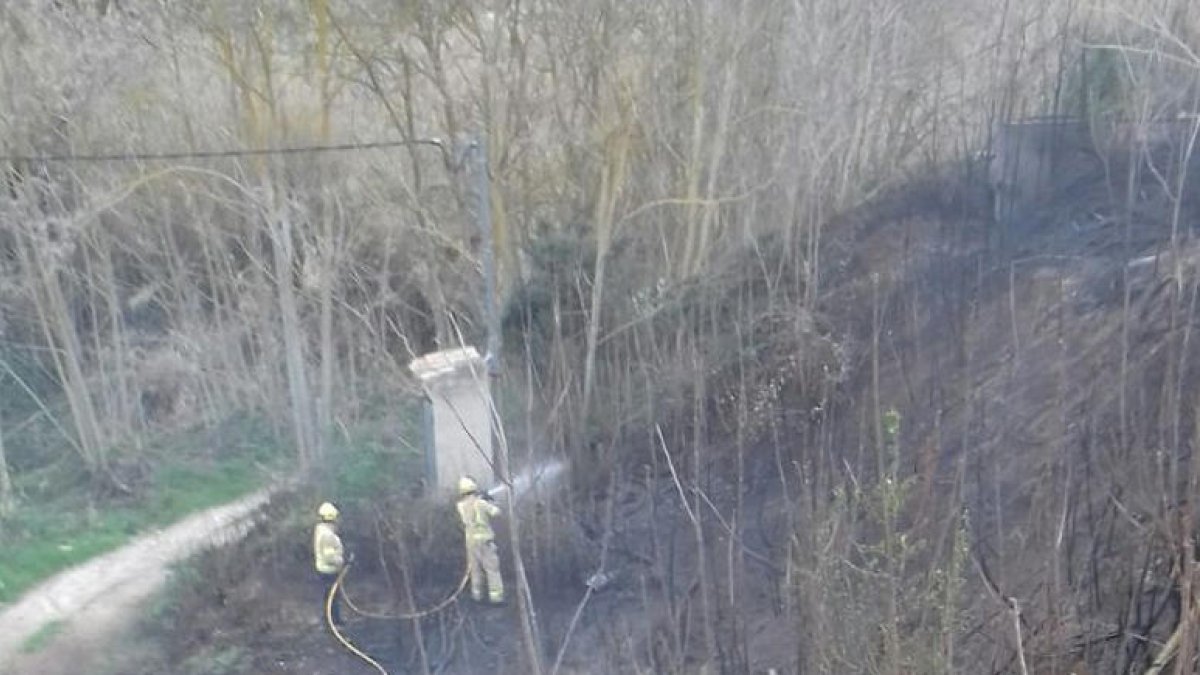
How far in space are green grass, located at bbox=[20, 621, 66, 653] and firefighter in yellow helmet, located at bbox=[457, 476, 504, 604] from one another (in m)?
3.14

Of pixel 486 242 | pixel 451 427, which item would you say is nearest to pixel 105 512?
pixel 451 427

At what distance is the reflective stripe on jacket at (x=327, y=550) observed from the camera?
10.7 meters

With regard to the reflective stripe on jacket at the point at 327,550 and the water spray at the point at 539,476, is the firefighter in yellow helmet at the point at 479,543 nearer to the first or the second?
the water spray at the point at 539,476

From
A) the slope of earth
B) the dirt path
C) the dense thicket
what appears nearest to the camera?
the slope of earth

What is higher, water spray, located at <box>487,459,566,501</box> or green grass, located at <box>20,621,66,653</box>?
water spray, located at <box>487,459,566,501</box>

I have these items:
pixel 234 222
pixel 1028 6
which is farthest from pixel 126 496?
pixel 1028 6

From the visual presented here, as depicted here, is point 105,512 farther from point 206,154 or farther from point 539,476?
point 539,476

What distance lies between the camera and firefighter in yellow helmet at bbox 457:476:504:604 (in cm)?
1059

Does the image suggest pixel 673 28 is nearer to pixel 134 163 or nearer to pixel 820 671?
pixel 134 163

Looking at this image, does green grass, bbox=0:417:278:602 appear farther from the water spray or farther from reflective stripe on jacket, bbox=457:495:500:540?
reflective stripe on jacket, bbox=457:495:500:540

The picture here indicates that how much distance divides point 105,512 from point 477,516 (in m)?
5.21

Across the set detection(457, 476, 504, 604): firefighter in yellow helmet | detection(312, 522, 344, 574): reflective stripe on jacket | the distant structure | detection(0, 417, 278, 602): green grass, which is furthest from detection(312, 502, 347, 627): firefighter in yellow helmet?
detection(0, 417, 278, 602): green grass

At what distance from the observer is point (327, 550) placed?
10.8m

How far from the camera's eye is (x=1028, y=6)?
52.6ft
